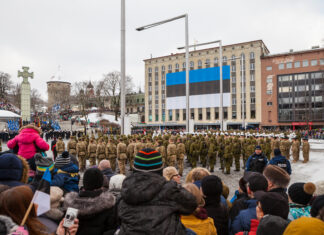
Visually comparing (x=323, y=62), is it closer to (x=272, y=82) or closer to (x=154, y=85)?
(x=272, y=82)

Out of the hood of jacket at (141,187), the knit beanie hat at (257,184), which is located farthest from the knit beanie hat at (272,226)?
the knit beanie hat at (257,184)

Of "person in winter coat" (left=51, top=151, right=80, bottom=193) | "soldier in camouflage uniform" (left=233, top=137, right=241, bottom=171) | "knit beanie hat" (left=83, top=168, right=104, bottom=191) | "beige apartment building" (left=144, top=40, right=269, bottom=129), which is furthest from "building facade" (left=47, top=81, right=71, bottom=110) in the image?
"knit beanie hat" (left=83, top=168, right=104, bottom=191)

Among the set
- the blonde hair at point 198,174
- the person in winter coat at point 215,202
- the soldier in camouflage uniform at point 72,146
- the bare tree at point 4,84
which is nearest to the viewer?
the person in winter coat at point 215,202

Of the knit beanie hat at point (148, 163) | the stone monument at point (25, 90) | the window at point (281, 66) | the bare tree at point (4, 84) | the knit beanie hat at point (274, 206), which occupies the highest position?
the window at point (281, 66)

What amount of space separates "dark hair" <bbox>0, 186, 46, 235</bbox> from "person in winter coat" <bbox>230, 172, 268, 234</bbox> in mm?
2160

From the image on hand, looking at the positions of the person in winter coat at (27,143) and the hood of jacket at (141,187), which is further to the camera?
the person in winter coat at (27,143)

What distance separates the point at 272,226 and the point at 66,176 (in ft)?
10.2

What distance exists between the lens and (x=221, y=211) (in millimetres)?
3045

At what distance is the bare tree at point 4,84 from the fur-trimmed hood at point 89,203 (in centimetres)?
5889

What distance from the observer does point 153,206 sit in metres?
1.98

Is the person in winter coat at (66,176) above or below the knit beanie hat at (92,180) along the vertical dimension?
below

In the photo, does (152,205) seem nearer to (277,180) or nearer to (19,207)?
(19,207)

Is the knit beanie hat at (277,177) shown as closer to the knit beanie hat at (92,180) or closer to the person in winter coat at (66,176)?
the knit beanie hat at (92,180)

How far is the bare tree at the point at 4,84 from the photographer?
5119 centimetres
